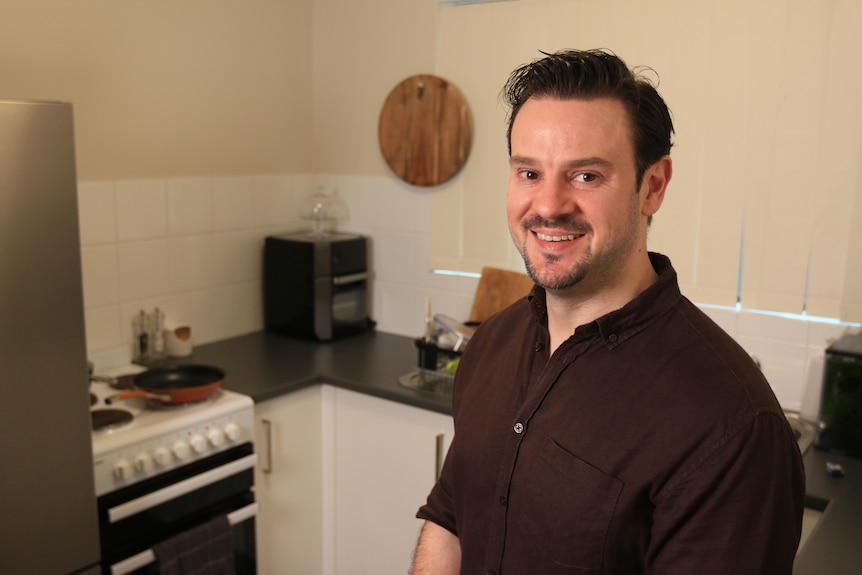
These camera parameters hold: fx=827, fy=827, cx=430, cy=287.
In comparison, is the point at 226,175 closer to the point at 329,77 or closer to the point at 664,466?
the point at 329,77

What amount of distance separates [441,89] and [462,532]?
6.12ft

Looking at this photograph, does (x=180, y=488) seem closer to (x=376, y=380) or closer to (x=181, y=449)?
(x=181, y=449)

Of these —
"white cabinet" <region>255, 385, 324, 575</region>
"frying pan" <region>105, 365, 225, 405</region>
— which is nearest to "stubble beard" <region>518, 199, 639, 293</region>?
"frying pan" <region>105, 365, 225, 405</region>

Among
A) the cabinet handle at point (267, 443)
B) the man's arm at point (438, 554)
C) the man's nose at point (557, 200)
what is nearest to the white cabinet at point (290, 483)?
the cabinet handle at point (267, 443)

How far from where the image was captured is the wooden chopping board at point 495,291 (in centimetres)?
277

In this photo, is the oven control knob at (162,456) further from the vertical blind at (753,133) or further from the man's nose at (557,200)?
the vertical blind at (753,133)

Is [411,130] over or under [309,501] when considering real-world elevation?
over

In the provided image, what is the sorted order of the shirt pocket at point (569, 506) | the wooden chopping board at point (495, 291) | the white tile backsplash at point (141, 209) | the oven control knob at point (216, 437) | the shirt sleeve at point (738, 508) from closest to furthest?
the shirt sleeve at point (738, 508) < the shirt pocket at point (569, 506) < the oven control knob at point (216, 437) < the white tile backsplash at point (141, 209) < the wooden chopping board at point (495, 291)

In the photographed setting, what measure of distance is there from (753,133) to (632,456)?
1507mm

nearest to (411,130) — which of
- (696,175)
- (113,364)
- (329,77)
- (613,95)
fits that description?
(329,77)

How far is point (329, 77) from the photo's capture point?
324 cm

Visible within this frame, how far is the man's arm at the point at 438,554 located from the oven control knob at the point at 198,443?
37.3 inches

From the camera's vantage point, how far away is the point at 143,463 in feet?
6.89

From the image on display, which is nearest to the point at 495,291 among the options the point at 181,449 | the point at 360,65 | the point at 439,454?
the point at 439,454
